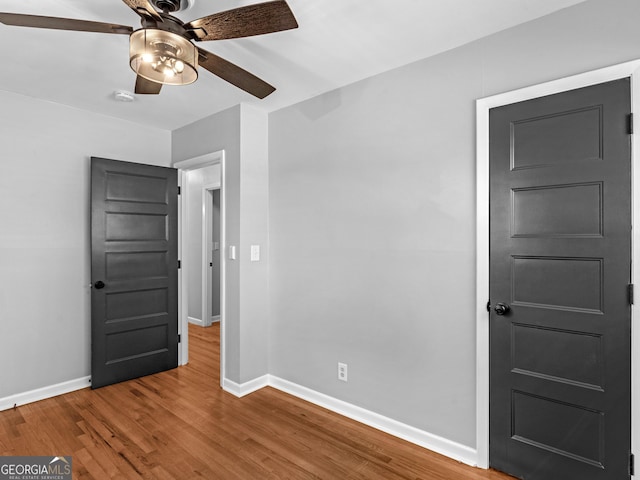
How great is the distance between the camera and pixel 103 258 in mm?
3369

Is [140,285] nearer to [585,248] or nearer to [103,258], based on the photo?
[103,258]

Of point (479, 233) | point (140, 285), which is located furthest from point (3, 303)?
point (479, 233)

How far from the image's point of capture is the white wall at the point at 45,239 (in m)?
2.97

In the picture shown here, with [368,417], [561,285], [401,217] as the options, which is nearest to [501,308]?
[561,285]

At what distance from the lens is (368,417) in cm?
269

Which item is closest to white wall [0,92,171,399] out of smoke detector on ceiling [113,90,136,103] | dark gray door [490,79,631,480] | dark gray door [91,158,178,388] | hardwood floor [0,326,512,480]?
dark gray door [91,158,178,388]

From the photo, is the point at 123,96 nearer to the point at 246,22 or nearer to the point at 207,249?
the point at 246,22

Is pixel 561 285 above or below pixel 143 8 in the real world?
below

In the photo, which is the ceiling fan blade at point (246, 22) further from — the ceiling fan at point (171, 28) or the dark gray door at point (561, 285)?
the dark gray door at point (561, 285)

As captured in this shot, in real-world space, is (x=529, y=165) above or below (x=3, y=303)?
above

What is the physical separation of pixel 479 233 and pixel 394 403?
4.38ft

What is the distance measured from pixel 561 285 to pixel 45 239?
3.89m

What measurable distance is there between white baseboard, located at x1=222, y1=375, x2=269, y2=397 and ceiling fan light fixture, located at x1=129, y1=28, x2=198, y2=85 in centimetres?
253

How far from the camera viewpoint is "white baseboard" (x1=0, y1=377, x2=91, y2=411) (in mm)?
2938
